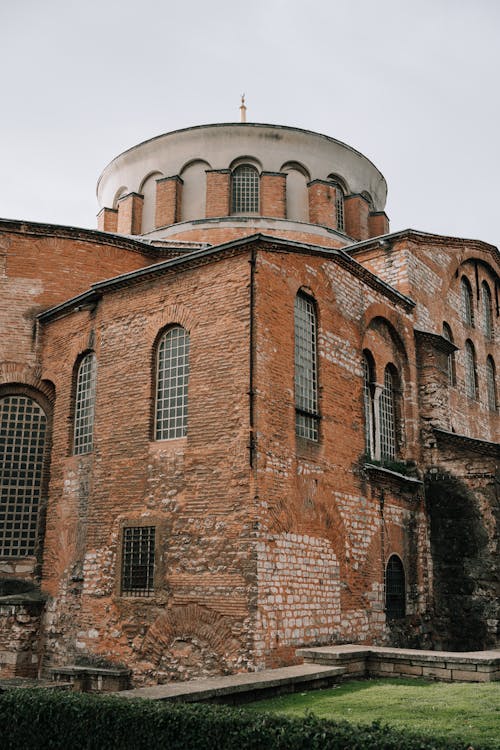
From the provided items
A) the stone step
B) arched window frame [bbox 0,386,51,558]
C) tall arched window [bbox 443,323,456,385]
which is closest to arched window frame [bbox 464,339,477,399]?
tall arched window [bbox 443,323,456,385]

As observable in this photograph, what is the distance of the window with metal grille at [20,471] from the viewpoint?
15328 mm

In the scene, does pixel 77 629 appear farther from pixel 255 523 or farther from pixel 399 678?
pixel 399 678

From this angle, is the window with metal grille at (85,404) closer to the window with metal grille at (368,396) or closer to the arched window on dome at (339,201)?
the window with metal grille at (368,396)

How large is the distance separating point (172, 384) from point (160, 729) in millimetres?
7618

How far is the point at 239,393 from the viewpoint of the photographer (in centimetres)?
1220

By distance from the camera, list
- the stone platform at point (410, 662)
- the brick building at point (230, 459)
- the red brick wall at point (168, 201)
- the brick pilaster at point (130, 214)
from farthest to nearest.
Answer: the brick pilaster at point (130, 214) < the red brick wall at point (168, 201) < the brick building at point (230, 459) < the stone platform at point (410, 662)

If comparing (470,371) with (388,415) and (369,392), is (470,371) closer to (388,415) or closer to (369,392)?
(388,415)

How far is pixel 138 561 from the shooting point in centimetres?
1287

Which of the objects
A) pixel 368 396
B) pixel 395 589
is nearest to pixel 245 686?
pixel 395 589

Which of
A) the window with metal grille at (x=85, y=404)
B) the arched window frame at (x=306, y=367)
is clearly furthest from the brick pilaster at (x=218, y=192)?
the arched window frame at (x=306, y=367)

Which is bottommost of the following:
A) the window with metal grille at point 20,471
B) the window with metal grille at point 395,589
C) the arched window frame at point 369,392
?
the window with metal grille at point 395,589

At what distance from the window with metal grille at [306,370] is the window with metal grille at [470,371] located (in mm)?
8258

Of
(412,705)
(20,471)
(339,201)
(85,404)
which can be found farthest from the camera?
(339,201)

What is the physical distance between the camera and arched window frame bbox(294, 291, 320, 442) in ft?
43.4
